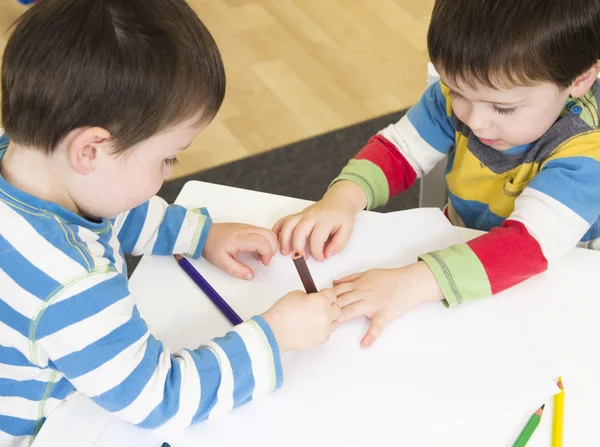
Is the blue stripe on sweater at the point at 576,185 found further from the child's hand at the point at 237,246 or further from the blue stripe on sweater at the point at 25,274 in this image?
the blue stripe on sweater at the point at 25,274

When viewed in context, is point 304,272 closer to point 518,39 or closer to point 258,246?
point 258,246

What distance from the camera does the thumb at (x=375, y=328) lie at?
27.0 inches

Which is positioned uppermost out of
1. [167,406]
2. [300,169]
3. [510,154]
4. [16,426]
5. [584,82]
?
[584,82]

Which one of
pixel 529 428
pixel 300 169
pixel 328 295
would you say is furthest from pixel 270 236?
pixel 300 169

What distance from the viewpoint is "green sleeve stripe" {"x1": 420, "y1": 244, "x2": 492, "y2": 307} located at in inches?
28.6

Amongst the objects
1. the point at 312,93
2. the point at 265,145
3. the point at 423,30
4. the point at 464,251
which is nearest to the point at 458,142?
the point at 464,251

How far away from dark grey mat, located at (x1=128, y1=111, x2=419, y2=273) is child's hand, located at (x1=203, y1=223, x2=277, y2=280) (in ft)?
3.16

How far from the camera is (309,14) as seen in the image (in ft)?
8.07

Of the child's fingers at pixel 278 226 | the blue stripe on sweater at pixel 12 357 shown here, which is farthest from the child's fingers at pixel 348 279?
the blue stripe on sweater at pixel 12 357

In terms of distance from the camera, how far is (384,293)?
73 centimetres

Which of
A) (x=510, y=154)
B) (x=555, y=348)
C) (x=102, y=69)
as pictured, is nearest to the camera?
(x=102, y=69)

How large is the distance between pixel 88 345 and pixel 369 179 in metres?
0.48

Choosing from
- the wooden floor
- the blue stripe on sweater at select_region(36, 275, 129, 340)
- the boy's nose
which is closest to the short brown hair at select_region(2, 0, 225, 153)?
the blue stripe on sweater at select_region(36, 275, 129, 340)

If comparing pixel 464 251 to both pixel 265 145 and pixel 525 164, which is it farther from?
pixel 265 145
